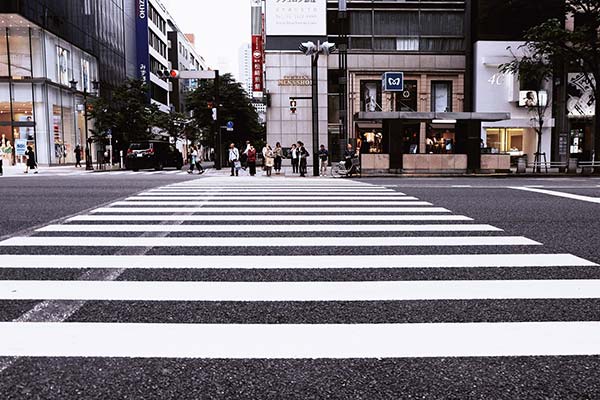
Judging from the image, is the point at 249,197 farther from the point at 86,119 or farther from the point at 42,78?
the point at 42,78

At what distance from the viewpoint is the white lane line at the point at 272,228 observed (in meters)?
7.18

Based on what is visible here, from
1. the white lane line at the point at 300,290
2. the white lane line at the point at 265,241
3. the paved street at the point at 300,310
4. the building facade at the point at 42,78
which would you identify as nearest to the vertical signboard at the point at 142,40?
the building facade at the point at 42,78

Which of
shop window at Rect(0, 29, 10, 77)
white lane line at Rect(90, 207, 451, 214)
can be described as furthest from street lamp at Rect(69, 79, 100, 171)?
white lane line at Rect(90, 207, 451, 214)

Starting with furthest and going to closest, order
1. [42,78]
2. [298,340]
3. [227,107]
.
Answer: [227,107] < [42,78] < [298,340]

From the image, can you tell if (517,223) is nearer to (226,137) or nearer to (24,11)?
(24,11)

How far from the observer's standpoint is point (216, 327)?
3.36 m

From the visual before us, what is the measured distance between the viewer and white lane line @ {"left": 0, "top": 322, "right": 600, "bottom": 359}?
2.93 metres

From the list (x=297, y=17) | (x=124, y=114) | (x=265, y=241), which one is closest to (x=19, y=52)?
(x=124, y=114)

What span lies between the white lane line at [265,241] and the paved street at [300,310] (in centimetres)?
4

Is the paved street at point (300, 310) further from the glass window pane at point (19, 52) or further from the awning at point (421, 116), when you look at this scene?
the glass window pane at point (19, 52)

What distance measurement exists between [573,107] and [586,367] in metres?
37.0

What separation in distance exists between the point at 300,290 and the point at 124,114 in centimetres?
3565

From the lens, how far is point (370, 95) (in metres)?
36.2

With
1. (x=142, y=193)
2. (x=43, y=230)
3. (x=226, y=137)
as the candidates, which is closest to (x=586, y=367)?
(x=43, y=230)
